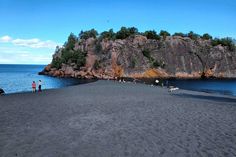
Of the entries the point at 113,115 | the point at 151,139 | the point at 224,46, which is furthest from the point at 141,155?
the point at 224,46

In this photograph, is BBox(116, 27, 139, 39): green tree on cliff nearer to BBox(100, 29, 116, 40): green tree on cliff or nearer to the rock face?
BBox(100, 29, 116, 40): green tree on cliff

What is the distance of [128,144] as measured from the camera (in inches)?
566

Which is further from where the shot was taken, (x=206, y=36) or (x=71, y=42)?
(x=206, y=36)

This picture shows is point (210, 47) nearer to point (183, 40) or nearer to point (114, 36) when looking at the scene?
point (183, 40)

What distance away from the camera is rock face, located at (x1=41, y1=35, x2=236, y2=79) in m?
130

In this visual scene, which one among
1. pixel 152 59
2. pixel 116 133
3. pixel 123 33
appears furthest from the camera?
pixel 123 33

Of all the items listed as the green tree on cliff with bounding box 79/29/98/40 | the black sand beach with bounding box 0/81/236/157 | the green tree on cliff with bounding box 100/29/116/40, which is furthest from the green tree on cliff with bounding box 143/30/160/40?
the black sand beach with bounding box 0/81/236/157

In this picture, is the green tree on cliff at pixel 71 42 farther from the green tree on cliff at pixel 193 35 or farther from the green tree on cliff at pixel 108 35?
the green tree on cliff at pixel 193 35

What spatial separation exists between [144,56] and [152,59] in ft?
13.2

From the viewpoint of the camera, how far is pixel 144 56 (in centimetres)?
13838

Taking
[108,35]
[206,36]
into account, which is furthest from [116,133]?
[206,36]

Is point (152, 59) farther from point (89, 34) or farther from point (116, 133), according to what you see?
point (116, 133)

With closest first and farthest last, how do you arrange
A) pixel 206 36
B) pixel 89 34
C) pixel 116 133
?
pixel 116 133, pixel 89 34, pixel 206 36

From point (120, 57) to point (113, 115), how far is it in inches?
4321
